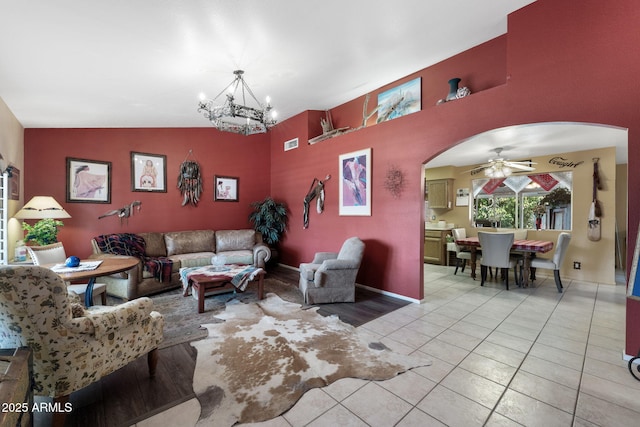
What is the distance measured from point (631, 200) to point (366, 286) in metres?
3.15

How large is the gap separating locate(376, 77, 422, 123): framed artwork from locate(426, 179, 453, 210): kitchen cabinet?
126 inches

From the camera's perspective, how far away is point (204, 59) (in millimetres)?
2996

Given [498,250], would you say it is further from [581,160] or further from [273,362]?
[273,362]

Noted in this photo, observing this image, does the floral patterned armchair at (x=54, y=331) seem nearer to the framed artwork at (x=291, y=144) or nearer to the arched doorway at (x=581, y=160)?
the arched doorway at (x=581, y=160)

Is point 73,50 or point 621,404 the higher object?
point 73,50

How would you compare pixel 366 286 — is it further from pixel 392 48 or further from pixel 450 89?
pixel 392 48

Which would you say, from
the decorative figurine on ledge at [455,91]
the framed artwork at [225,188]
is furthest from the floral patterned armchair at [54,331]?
the framed artwork at [225,188]

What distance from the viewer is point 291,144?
18.9ft

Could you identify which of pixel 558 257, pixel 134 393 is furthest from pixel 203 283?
pixel 558 257

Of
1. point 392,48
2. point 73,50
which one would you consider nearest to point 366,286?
point 392,48

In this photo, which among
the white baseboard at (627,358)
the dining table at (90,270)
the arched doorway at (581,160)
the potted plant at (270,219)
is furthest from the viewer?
the potted plant at (270,219)

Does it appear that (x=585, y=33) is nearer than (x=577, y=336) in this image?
Yes

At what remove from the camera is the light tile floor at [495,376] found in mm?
1644

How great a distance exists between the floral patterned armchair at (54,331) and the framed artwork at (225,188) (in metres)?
4.23
